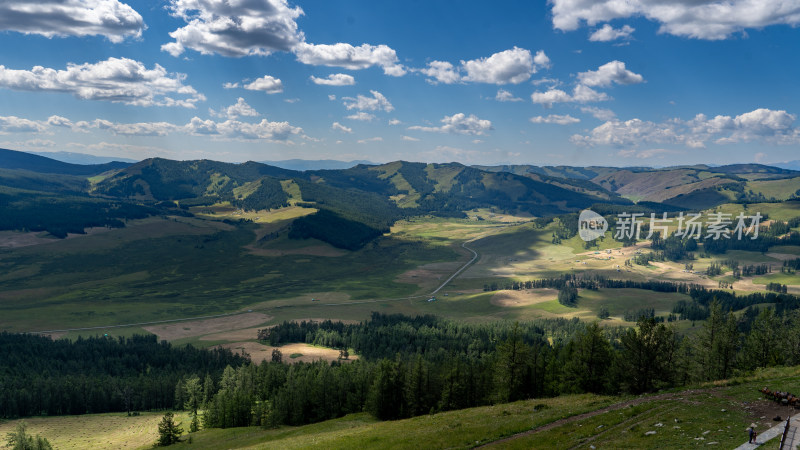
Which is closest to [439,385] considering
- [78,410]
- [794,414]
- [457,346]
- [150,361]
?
[794,414]

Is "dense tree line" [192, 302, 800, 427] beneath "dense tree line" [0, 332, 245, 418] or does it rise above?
above

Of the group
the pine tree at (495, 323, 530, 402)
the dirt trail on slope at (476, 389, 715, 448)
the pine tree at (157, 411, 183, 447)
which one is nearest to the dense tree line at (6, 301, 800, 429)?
the pine tree at (495, 323, 530, 402)

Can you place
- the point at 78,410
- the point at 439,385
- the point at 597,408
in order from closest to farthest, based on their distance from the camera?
the point at 597,408
the point at 439,385
the point at 78,410

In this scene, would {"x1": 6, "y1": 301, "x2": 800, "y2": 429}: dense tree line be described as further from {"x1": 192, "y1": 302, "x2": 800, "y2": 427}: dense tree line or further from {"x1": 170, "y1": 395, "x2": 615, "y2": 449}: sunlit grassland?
{"x1": 170, "y1": 395, "x2": 615, "y2": 449}: sunlit grassland

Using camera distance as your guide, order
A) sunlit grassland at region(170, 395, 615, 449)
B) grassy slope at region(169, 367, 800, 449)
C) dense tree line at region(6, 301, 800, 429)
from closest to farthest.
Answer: grassy slope at region(169, 367, 800, 449), sunlit grassland at region(170, 395, 615, 449), dense tree line at region(6, 301, 800, 429)

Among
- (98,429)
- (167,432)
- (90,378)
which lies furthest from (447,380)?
(90,378)

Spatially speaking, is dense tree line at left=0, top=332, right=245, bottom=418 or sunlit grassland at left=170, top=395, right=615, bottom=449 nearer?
sunlit grassland at left=170, top=395, right=615, bottom=449

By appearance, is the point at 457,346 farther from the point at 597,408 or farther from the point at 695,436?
the point at 695,436
